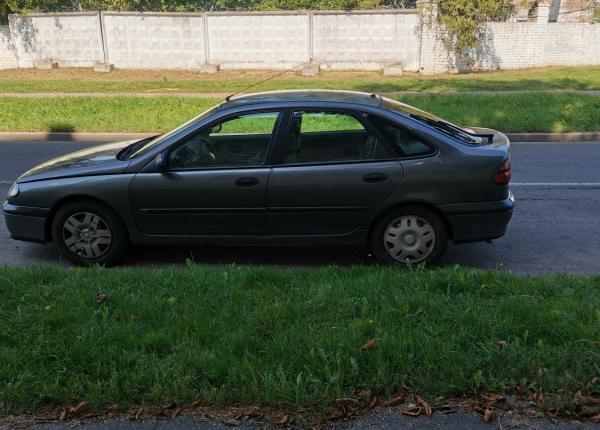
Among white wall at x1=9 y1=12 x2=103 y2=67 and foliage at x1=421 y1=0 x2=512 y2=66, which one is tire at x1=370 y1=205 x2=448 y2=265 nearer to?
foliage at x1=421 y1=0 x2=512 y2=66

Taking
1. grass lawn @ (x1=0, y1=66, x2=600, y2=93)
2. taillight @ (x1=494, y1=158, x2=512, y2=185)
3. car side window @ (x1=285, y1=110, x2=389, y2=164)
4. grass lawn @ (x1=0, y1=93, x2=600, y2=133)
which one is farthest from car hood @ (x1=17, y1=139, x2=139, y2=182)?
grass lawn @ (x1=0, y1=66, x2=600, y2=93)

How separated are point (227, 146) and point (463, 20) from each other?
749 inches

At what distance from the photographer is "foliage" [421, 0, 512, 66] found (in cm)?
2189

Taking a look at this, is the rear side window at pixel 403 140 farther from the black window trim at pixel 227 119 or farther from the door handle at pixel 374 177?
the black window trim at pixel 227 119

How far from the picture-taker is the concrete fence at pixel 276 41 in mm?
22688

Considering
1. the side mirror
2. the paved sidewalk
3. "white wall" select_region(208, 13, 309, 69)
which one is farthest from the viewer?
"white wall" select_region(208, 13, 309, 69)

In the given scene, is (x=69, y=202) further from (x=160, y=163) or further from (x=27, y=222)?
(x=160, y=163)

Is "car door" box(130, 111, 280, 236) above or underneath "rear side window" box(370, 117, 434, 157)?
underneath

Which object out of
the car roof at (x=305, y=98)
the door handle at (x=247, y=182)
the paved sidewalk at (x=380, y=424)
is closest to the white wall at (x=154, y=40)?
the car roof at (x=305, y=98)

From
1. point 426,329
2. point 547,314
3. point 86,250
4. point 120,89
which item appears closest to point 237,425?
point 426,329

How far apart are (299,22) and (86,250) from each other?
760 inches

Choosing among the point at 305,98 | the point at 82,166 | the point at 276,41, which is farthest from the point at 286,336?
the point at 276,41

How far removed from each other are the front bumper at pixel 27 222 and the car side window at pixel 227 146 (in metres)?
1.28

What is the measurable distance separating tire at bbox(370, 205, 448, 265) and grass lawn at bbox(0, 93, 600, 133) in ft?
25.6
